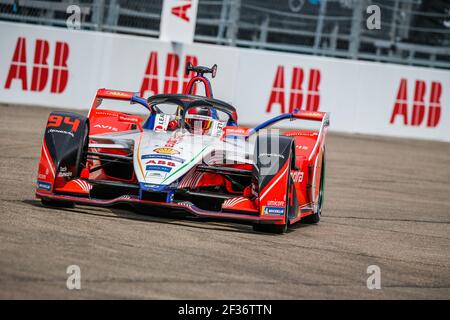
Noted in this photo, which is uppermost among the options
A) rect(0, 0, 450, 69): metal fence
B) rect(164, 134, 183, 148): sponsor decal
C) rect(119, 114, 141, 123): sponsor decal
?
rect(0, 0, 450, 69): metal fence

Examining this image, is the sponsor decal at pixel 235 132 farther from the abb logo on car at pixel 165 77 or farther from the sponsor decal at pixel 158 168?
the abb logo on car at pixel 165 77

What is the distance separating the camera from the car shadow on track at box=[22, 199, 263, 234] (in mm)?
8211

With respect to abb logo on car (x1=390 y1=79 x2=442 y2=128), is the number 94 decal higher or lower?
lower

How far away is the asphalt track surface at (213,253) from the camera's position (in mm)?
5758

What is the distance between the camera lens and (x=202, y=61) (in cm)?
1898

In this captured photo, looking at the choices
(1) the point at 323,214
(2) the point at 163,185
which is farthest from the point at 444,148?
(2) the point at 163,185

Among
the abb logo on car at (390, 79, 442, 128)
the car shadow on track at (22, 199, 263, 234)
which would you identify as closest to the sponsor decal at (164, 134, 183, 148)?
the car shadow on track at (22, 199, 263, 234)

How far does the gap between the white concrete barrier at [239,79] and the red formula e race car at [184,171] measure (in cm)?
889

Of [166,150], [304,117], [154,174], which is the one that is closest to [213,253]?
[154,174]

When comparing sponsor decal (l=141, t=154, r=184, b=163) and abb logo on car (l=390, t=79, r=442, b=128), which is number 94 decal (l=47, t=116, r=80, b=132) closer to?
sponsor decal (l=141, t=154, r=184, b=163)

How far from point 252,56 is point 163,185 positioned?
1181 cm

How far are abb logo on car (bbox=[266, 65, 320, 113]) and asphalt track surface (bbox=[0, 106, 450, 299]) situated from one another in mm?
7594

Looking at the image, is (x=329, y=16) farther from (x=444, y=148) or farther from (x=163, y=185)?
(x=163, y=185)

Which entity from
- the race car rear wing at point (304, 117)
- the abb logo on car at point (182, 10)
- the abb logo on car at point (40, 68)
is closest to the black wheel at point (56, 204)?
the race car rear wing at point (304, 117)
